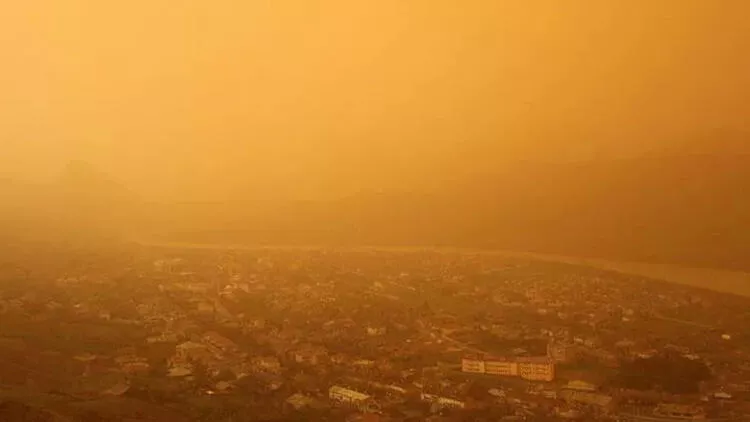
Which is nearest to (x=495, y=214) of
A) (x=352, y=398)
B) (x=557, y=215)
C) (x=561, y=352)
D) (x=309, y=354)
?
(x=557, y=215)

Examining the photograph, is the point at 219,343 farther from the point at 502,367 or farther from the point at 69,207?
the point at 69,207

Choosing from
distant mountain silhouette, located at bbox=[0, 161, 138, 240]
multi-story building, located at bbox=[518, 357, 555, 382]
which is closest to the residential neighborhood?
multi-story building, located at bbox=[518, 357, 555, 382]

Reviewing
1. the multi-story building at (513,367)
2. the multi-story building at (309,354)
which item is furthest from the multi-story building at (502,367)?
the multi-story building at (309,354)

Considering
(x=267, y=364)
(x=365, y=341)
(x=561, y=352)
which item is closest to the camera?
(x=267, y=364)

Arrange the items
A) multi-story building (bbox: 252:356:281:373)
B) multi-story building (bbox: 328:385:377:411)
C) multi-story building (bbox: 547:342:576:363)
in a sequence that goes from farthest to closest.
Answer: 1. multi-story building (bbox: 547:342:576:363)
2. multi-story building (bbox: 252:356:281:373)
3. multi-story building (bbox: 328:385:377:411)

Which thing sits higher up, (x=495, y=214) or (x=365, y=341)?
(x=495, y=214)

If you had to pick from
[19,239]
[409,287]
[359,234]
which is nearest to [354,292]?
[409,287]

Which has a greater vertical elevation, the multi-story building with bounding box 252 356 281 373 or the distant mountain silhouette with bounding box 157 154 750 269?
the distant mountain silhouette with bounding box 157 154 750 269

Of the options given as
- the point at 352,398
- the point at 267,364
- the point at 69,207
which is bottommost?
the point at 352,398

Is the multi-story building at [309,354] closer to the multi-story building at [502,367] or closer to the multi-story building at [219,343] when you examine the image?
the multi-story building at [219,343]

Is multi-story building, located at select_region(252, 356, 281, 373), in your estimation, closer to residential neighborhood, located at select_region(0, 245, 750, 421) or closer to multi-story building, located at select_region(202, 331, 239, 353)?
residential neighborhood, located at select_region(0, 245, 750, 421)

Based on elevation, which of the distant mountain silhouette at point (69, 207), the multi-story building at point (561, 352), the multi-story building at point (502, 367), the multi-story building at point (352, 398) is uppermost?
the distant mountain silhouette at point (69, 207)
